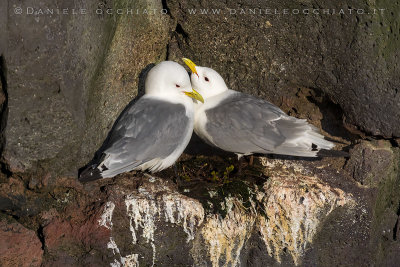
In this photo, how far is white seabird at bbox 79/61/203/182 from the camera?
3.57 metres

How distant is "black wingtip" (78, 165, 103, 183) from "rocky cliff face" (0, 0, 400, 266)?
12 centimetres

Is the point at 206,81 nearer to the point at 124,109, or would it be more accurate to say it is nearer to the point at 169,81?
the point at 169,81

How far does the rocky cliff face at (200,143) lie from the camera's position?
3.33 meters

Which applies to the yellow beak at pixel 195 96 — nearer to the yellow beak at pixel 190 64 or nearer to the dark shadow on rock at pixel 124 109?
the yellow beak at pixel 190 64

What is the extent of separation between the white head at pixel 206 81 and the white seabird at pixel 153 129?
0.14 meters

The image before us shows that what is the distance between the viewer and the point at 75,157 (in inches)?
142

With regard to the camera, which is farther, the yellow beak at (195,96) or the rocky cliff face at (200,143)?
the yellow beak at (195,96)

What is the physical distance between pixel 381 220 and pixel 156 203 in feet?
5.51

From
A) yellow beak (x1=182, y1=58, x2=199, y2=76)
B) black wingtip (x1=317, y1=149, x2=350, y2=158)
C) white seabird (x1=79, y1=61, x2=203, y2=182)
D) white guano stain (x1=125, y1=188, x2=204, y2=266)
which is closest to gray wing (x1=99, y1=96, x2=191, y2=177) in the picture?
white seabird (x1=79, y1=61, x2=203, y2=182)

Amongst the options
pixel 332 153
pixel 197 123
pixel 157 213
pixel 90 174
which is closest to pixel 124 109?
pixel 197 123

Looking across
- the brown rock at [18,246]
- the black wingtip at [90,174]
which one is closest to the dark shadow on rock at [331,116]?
the black wingtip at [90,174]

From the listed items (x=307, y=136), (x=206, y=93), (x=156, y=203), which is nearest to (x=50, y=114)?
(x=156, y=203)

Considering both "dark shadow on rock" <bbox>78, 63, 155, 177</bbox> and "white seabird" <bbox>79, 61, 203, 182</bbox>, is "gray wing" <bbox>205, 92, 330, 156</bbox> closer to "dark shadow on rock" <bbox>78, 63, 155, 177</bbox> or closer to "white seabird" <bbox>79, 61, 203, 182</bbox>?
"white seabird" <bbox>79, 61, 203, 182</bbox>

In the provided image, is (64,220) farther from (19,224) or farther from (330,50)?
(330,50)
